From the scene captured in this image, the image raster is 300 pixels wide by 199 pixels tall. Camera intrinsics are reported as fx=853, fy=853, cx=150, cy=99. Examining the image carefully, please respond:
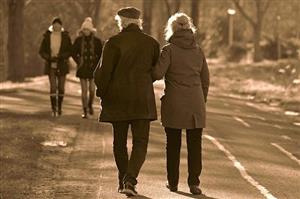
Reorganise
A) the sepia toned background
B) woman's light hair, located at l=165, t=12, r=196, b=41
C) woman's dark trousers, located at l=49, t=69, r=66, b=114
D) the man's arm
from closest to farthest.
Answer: the man's arm → woman's light hair, located at l=165, t=12, r=196, b=41 → the sepia toned background → woman's dark trousers, located at l=49, t=69, r=66, b=114

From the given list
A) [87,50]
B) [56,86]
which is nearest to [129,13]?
[87,50]

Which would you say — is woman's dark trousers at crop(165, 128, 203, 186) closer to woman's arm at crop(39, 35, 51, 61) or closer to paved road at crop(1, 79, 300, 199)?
paved road at crop(1, 79, 300, 199)

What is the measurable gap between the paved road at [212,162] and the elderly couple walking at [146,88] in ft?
1.43

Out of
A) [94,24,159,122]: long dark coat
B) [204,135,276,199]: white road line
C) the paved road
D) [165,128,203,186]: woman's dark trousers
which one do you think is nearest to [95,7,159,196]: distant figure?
[94,24,159,122]: long dark coat

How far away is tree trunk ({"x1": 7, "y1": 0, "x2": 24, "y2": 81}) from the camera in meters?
33.6

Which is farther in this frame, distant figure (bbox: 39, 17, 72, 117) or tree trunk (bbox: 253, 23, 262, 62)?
tree trunk (bbox: 253, 23, 262, 62)

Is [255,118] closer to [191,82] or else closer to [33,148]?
[33,148]

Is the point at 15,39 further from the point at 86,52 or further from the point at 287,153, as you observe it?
the point at 287,153

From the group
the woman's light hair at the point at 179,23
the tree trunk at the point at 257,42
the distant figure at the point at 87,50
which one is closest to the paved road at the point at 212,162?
the distant figure at the point at 87,50

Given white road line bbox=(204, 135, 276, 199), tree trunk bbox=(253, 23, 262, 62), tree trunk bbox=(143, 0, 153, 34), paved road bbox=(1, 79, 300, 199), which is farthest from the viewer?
tree trunk bbox=(253, 23, 262, 62)

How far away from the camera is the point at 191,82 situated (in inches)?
359

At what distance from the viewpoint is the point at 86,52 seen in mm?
16219

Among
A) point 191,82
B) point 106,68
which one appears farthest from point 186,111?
point 106,68

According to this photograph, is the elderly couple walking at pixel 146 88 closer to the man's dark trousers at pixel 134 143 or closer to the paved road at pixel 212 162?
the man's dark trousers at pixel 134 143
